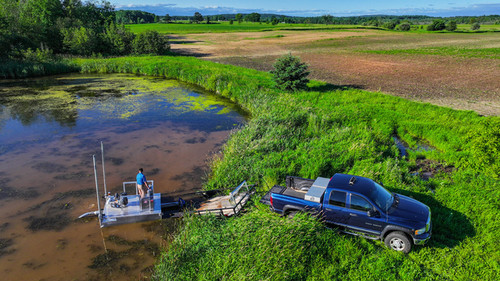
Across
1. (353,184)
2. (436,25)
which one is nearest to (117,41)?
(353,184)

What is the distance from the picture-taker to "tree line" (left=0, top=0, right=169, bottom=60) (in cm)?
4532

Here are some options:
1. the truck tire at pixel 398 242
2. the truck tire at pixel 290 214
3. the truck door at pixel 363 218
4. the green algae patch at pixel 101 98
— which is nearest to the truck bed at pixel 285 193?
the truck tire at pixel 290 214

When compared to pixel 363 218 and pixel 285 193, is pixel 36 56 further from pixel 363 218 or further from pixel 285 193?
pixel 363 218

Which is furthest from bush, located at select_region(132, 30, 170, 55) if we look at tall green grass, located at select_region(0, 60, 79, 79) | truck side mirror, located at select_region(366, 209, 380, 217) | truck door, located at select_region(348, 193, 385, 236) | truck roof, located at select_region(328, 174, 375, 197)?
truck side mirror, located at select_region(366, 209, 380, 217)

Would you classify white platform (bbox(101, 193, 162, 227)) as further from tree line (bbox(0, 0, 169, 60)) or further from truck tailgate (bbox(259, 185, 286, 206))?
tree line (bbox(0, 0, 169, 60))

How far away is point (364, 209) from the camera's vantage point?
9.89 m

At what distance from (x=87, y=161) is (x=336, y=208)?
15.0 m

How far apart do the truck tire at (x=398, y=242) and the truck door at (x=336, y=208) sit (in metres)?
1.37

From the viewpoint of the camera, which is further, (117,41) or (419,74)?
(117,41)

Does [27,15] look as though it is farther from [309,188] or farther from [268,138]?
[309,188]

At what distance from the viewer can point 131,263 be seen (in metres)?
10.8

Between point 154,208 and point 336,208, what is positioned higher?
point 336,208

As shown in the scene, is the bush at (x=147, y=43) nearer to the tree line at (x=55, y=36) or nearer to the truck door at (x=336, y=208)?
the tree line at (x=55, y=36)

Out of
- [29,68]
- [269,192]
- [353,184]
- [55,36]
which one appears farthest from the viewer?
[55,36]
